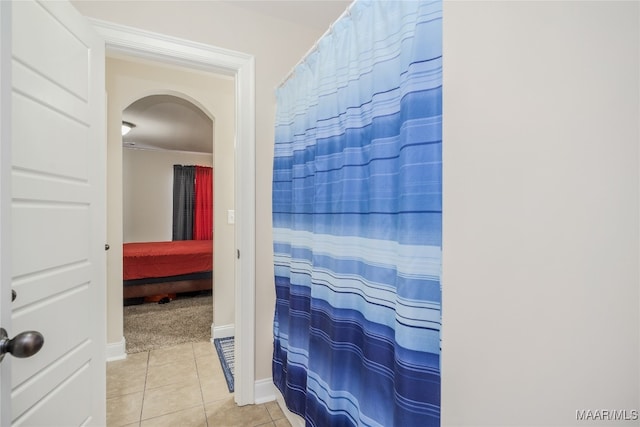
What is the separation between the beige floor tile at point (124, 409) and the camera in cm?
→ 168

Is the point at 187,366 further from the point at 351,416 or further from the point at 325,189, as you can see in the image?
the point at 325,189

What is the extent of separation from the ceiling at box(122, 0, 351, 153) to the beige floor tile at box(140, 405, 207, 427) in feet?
8.18

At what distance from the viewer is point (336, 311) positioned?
1191 millimetres

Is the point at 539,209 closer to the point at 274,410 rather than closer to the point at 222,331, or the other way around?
the point at 274,410

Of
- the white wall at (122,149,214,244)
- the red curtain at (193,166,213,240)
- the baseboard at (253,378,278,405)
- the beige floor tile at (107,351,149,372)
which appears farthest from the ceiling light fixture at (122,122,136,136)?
the baseboard at (253,378,278,405)

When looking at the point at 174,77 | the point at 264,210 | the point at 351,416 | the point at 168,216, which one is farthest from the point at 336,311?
the point at 168,216

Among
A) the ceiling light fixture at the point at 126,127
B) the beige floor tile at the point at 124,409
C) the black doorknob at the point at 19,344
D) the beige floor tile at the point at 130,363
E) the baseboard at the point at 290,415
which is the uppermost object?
the ceiling light fixture at the point at 126,127

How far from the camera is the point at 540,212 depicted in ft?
1.88

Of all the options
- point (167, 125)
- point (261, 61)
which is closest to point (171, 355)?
point (261, 61)

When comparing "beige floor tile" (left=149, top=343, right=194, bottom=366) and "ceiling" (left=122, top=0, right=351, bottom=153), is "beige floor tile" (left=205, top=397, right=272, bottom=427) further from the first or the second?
"ceiling" (left=122, top=0, right=351, bottom=153)

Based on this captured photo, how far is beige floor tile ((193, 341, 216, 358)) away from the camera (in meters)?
2.51

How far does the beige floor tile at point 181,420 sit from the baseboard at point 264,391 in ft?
1.01

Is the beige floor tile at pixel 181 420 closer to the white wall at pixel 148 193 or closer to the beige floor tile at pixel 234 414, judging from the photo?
the beige floor tile at pixel 234 414

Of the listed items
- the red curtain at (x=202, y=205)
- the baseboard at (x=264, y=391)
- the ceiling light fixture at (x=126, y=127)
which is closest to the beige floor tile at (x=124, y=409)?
the baseboard at (x=264, y=391)
